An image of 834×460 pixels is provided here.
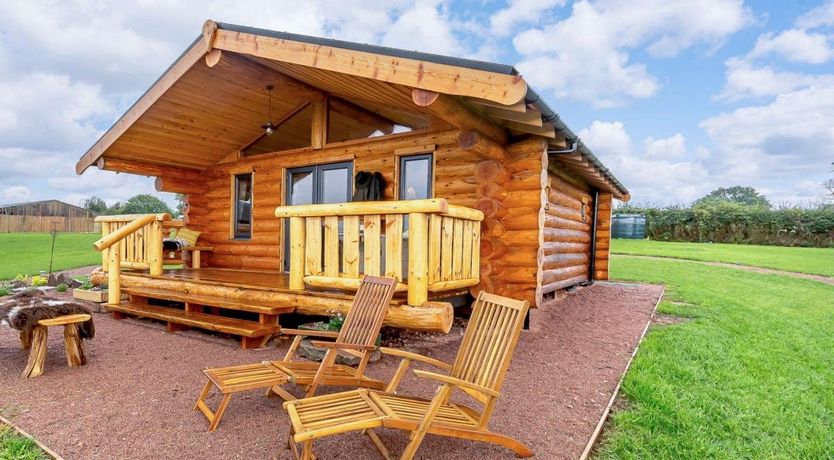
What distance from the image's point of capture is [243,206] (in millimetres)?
8281

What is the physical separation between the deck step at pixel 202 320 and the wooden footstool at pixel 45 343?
122cm

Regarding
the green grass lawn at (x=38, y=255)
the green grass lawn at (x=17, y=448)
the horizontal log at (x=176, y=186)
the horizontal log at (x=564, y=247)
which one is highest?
the horizontal log at (x=176, y=186)

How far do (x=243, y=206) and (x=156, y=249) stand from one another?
192 cm

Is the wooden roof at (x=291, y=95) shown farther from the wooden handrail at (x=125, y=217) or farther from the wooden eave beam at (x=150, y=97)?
the wooden handrail at (x=125, y=217)

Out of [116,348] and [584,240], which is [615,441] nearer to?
[116,348]

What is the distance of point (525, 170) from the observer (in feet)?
17.4

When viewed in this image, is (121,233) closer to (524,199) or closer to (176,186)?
(176,186)

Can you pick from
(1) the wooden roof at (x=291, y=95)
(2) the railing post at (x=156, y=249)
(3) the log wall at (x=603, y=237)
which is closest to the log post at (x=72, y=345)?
(2) the railing post at (x=156, y=249)

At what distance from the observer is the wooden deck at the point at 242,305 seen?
166 inches

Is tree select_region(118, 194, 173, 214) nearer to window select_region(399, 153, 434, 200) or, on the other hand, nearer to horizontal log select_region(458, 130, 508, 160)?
window select_region(399, 153, 434, 200)

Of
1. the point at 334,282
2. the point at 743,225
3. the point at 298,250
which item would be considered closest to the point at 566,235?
the point at 334,282

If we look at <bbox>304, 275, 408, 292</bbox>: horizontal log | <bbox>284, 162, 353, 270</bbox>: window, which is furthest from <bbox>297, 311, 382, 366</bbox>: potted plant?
<bbox>284, 162, 353, 270</bbox>: window

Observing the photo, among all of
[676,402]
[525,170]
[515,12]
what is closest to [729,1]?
[515,12]

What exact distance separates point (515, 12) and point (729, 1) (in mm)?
5244
